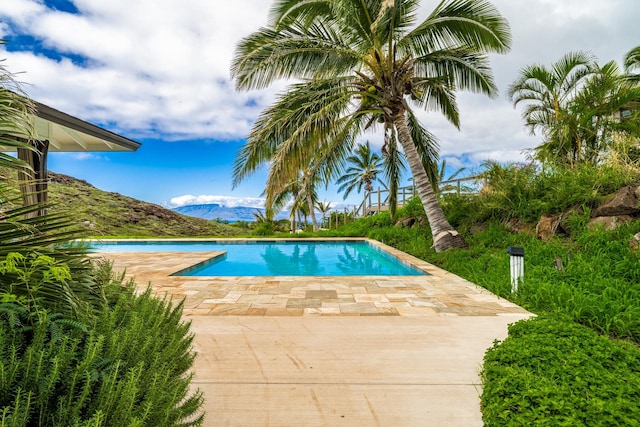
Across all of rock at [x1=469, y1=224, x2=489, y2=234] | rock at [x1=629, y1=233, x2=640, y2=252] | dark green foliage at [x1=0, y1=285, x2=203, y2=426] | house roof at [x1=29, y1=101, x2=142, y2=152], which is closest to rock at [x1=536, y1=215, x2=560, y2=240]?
rock at [x1=629, y1=233, x2=640, y2=252]

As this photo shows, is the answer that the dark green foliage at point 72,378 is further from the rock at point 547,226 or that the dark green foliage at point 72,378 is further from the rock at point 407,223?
the rock at point 407,223

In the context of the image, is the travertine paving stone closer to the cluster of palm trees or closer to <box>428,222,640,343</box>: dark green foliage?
<box>428,222,640,343</box>: dark green foliage

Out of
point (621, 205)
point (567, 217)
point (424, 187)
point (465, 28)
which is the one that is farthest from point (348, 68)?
point (621, 205)

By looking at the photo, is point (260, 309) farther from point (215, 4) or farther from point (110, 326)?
point (215, 4)

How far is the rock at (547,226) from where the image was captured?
6320mm

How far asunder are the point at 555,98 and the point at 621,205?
735cm

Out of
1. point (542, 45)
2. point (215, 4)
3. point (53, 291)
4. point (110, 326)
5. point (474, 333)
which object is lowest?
point (474, 333)

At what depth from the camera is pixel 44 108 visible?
12.8 feet

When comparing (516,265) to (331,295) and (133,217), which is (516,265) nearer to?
(331,295)

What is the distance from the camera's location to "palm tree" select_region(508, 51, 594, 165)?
9.31 meters

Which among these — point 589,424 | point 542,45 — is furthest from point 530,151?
point 589,424

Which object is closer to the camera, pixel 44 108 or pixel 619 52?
pixel 44 108

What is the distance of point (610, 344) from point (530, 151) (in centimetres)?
796

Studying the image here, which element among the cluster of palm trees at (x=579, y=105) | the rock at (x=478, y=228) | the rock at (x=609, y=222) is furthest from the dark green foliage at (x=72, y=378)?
the cluster of palm trees at (x=579, y=105)
